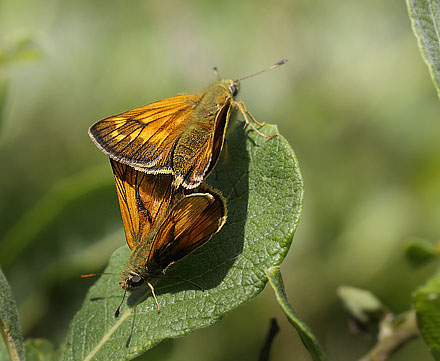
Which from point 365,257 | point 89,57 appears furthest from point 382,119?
point 89,57

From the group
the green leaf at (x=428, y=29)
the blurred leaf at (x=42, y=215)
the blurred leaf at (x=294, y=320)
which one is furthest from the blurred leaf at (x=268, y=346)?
the blurred leaf at (x=42, y=215)

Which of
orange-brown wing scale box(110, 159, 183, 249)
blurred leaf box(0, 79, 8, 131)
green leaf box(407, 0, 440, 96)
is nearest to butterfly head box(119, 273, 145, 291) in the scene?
orange-brown wing scale box(110, 159, 183, 249)

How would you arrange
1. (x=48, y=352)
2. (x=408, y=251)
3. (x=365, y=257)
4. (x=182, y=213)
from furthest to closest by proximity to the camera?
(x=365, y=257) < (x=408, y=251) < (x=48, y=352) < (x=182, y=213)

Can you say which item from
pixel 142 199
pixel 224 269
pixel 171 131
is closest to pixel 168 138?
pixel 171 131

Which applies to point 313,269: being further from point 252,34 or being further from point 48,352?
point 252,34

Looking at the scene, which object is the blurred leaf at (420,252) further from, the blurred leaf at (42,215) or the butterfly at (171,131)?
the blurred leaf at (42,215)
